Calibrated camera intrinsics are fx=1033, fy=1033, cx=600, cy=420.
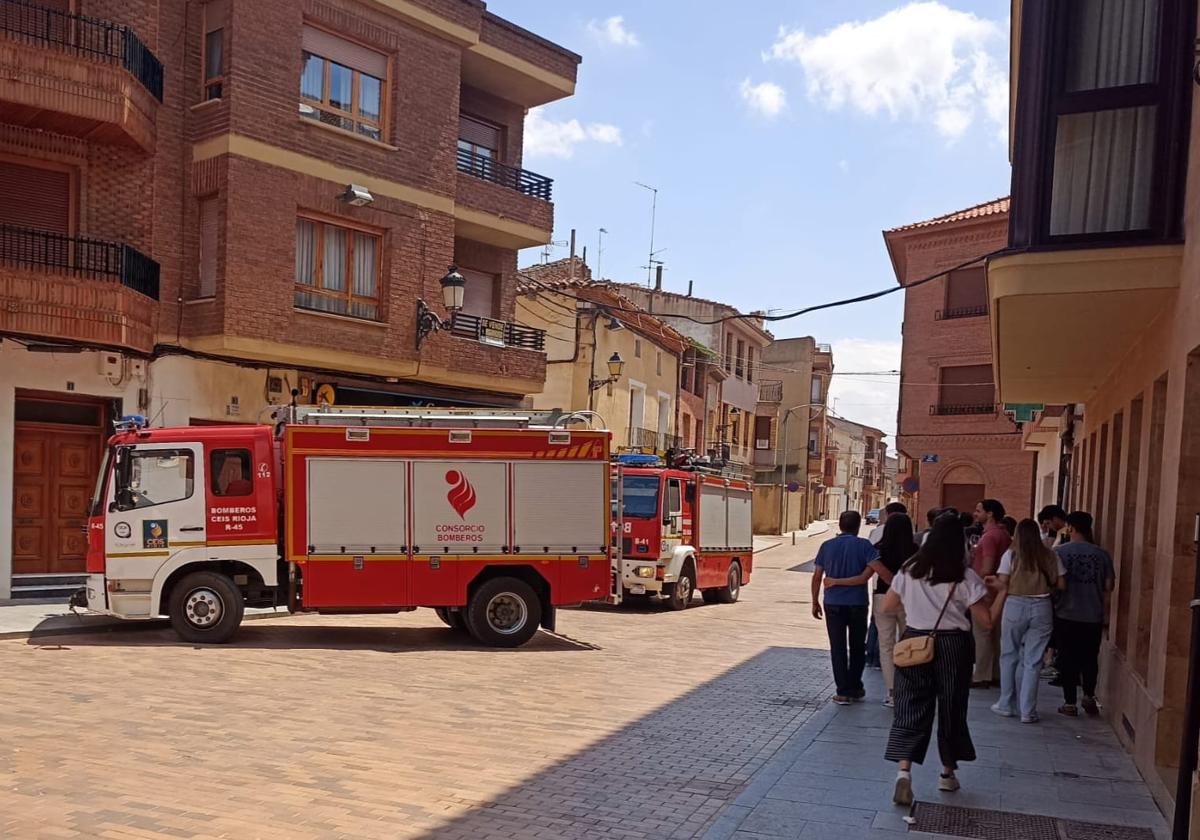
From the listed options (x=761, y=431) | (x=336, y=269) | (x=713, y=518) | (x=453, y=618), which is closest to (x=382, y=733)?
(x=453, y=618)

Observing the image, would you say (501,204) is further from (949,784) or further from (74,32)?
(949,784)

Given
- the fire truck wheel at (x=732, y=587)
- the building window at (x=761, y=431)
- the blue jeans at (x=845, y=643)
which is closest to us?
the blue jeans at (x=845, y=643)

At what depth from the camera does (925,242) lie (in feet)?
107

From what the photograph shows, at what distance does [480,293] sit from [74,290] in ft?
29.3

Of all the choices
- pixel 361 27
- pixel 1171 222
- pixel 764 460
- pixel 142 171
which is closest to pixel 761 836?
pixel 1171 222

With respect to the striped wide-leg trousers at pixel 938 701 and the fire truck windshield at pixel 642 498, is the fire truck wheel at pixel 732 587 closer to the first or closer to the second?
the fire truck windshield at pixel 642 498

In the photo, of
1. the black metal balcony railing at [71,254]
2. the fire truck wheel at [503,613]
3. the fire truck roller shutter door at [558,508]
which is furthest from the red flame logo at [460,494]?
the black metal balcony railing at [71,254]

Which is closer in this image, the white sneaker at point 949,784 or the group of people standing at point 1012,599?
the white sneaker at point 949,784

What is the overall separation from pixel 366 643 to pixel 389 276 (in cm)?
821

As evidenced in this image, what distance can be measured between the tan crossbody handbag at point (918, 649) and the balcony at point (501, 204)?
51.2 feet

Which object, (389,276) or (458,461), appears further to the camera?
(389,276)

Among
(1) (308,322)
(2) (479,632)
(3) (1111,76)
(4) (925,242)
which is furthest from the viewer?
(4) (925,242)

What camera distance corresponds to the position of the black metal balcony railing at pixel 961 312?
31862 mm

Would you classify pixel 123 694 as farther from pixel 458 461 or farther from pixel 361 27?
pixel 361 27
